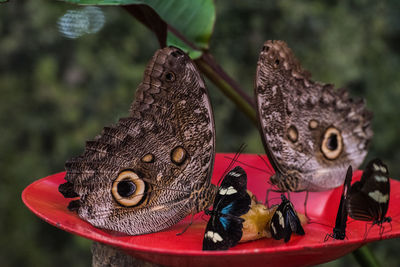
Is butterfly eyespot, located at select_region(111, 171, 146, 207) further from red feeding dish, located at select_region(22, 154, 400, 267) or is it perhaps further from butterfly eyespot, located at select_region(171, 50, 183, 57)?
butterfly eyespot, located at select_region(171, 50, 183, 57)

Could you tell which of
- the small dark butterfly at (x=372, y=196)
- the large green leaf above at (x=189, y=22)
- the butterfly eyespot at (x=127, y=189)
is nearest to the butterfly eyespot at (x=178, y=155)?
the butterfly eyespot at (x=127, y=189)

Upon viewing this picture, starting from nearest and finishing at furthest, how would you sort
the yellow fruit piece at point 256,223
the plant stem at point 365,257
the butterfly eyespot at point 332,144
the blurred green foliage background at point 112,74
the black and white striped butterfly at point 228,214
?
the black and white striped butterfly at point 228,214 → the yellow fruit piece at point 256,223 → the plant stem at point 365,257 → the butterfly eyespot at point 332,144 → the blurred green foliage background at point 112,74

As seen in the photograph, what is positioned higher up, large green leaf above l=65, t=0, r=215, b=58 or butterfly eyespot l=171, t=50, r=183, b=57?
large green leaf above l=65, t=0, r=215, b=58

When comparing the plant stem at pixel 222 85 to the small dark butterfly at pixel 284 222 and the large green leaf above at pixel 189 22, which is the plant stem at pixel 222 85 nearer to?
the large green leaf above at pixel 189 22

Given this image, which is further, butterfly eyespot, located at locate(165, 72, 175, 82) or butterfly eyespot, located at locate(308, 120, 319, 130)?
butterfly eyespot, located at locate(308, 120, 319, 130)

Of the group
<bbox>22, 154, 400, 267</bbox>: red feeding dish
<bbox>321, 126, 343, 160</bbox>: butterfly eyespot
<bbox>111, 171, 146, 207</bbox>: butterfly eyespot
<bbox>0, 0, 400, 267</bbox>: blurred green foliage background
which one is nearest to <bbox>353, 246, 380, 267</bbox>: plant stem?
<bbox>22, 154, 400, 267</bbox>: red feeding dish

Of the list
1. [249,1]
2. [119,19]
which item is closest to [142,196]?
[249,1]

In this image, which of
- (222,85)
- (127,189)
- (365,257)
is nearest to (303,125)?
(222,85)
